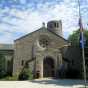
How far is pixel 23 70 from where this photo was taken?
127 ft

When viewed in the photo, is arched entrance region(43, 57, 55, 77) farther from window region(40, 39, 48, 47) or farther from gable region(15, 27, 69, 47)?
gable region(15, 27, 69, 47)

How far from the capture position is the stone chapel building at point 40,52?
1539 inches

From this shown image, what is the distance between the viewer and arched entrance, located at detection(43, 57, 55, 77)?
39.7 meters

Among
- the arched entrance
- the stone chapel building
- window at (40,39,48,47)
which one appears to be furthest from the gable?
the arched entrance

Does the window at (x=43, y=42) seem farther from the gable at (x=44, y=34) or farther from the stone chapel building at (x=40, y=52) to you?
the gable at (x=44, y=34)

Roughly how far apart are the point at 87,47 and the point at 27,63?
42.4 ft

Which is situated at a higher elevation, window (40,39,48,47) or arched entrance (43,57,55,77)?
window (40,39,48,47)

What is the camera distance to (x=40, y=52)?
1566 inches

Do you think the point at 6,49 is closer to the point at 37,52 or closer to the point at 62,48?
the point at 37,52

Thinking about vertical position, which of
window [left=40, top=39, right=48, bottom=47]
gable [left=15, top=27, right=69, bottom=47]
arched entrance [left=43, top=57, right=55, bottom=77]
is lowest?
arched entrance [left=43, top=57, right=55, bottom=77]

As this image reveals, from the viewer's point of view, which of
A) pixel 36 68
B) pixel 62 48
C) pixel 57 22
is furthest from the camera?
pixel 57 22

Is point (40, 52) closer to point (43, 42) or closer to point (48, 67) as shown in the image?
point (43, 42)

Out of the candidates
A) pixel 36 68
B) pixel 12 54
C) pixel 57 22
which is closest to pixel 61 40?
pixel 36 68

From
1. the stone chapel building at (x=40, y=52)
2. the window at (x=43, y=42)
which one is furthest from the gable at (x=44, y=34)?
the window at (x=43, y=42)
